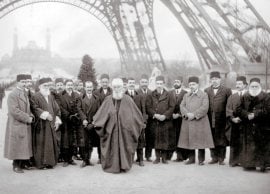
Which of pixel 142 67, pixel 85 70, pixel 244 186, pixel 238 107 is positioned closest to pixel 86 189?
pixel 244 186

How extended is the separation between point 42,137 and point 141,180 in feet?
6.78

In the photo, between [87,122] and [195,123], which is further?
[195,123]

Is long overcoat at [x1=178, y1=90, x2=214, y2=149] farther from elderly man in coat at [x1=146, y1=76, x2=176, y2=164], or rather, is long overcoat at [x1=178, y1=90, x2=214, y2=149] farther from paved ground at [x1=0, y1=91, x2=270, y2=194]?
paved ground at [x1=0, y1=91, x2=270, y2=194]

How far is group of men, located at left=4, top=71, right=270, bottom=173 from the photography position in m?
7.10

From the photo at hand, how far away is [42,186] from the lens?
19.7 feet

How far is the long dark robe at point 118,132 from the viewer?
716 centimetres

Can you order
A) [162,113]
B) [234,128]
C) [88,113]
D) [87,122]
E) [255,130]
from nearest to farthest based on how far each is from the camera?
[255,130], [234,128], [87,122], [88,113], [162,113]

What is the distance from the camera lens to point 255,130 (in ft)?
23.4

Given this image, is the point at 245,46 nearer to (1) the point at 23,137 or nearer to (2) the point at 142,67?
(1) the point at 23,137

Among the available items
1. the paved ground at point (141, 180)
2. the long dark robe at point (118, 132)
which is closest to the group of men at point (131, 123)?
the long dark robe at point (118, 132)

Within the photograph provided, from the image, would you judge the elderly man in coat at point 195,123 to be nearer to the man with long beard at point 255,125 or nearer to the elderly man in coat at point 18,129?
the man with long beard at point 255,125

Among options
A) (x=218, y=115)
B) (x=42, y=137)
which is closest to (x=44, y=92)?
(x=42, y=137)

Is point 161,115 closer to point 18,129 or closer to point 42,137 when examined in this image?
point 42,137

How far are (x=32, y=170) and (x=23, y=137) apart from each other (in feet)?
2.17
